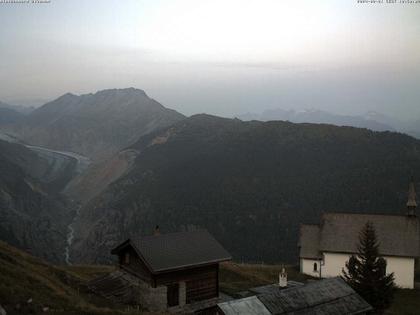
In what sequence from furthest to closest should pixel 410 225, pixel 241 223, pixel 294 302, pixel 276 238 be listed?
pixel 241 223 → pixel 276 238 → pixel 410 225 → pixel 294 302

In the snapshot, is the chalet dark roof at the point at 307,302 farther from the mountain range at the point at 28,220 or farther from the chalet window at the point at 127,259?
the mountain range at the point at 28,220

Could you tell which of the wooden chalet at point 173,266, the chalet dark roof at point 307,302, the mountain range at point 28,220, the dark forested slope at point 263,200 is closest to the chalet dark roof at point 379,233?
the chalet dark roof at point 307,302

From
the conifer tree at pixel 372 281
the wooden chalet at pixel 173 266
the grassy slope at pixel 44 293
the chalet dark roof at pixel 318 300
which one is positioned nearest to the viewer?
the grassy slope at pixel 44 293

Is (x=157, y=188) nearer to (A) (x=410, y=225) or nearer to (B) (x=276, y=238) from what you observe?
(B) (x=276, y=238)

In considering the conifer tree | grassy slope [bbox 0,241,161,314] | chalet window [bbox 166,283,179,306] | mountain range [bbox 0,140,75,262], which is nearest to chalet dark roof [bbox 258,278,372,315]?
the conifer tree

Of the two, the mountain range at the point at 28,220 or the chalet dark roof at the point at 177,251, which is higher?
the chalet dark roof at the point at 177,251

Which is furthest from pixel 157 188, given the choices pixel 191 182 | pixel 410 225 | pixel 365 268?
pixel 365 268

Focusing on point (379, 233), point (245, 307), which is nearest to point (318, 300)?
point (245, 307)
